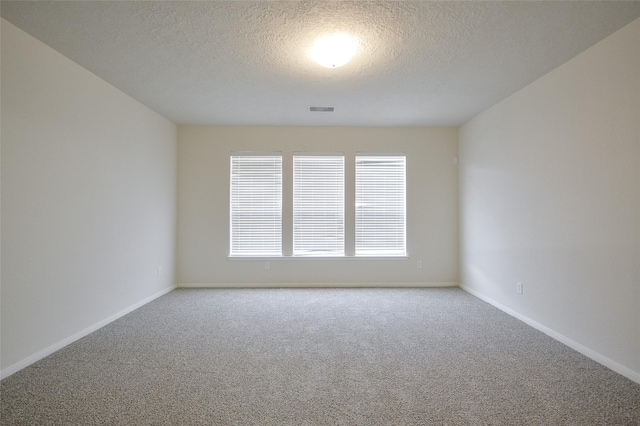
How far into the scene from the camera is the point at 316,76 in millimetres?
3375

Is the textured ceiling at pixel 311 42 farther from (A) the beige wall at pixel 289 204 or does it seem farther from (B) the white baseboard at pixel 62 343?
(B) the white baseboard at pixel 62 343

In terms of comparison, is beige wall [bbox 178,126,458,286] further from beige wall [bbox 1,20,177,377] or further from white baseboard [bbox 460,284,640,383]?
white baseboard [bbox 460,284,640,383]

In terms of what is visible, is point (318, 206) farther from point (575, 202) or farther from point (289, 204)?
point (575, 202)

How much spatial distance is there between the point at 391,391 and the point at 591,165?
8.28 feet

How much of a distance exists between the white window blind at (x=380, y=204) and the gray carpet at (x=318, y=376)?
173 cm

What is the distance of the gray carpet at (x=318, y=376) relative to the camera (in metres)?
1.95

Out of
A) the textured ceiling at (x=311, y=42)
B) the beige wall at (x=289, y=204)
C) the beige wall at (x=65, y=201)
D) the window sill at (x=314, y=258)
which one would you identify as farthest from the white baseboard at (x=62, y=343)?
the textured ceiling at (x=311, y=42)

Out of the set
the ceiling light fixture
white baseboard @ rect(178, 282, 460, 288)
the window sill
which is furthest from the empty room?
the window sill

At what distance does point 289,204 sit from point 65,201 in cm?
299

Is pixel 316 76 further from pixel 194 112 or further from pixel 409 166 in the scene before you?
pixel 409 166

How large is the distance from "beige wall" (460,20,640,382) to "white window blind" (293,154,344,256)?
7.33 ft

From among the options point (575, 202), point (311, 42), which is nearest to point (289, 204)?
point (311, 42)

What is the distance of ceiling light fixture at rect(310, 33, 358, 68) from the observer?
2.62 meters

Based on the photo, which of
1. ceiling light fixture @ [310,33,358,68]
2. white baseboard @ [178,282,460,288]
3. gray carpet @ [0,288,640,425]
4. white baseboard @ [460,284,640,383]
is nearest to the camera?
gray carpet @ [0,288,640,425]
